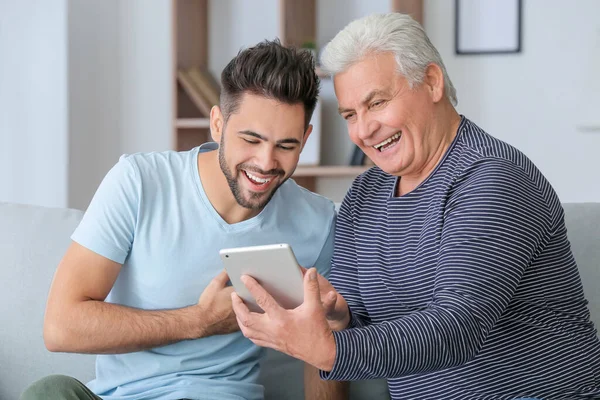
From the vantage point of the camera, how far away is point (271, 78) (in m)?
1.64

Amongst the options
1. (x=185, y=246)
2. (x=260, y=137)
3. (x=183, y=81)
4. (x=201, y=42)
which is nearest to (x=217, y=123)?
(x=260, y=137)

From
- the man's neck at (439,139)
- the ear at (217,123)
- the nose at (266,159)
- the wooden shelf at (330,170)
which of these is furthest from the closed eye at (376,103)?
the wooden shelf at (330,170)

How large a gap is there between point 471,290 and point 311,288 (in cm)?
27

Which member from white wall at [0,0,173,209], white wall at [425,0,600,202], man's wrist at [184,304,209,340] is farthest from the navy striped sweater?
white wall at [0,0,173,209]

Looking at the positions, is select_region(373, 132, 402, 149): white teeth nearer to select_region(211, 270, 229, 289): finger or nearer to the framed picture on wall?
select_region(211, 270, 229, 289): finger

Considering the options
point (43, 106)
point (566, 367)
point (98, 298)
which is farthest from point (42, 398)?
point (43, 106)

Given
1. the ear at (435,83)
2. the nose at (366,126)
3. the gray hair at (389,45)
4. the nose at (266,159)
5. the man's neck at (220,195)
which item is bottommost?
the man's neck at (220,195)

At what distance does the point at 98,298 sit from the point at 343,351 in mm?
591

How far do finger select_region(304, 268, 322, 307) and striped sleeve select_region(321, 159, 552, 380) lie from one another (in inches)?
2.8

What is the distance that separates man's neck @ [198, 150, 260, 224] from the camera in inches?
67.6

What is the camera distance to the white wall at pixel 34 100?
352cm

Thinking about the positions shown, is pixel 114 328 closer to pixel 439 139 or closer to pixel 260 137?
pixel 260 137

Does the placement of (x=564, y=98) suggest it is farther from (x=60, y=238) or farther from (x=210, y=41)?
(x=60, y=238)

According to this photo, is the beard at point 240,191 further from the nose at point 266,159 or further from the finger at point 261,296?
the finger at point 261,296
